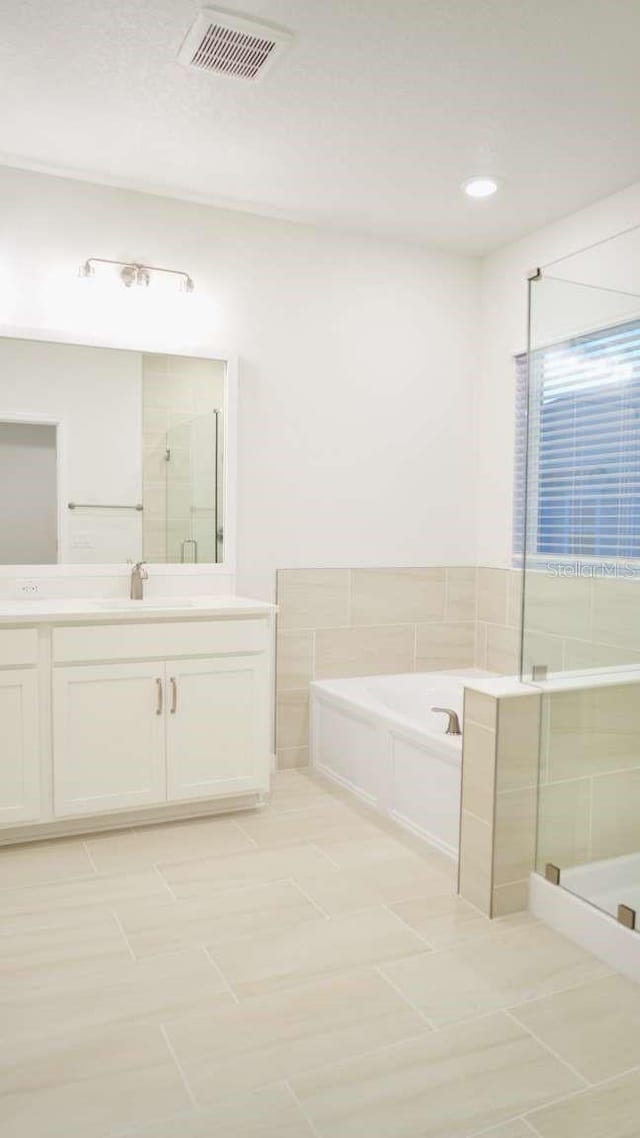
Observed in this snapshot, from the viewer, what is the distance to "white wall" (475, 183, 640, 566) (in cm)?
353

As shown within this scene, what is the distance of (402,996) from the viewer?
→ 2.00 meters

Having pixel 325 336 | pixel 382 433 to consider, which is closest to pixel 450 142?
pixel 325 336

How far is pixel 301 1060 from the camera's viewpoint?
1750 millimetres

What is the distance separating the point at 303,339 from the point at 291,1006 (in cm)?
285

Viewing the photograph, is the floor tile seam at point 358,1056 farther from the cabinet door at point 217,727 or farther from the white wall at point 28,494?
the white wall at point 28,494

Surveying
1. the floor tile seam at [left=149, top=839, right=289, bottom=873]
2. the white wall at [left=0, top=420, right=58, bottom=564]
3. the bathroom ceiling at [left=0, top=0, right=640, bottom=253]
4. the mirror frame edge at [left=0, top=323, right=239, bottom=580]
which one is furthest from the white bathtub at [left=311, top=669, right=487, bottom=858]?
the bathroom ceiling at [left=0, top=0, right=640, bottom=253]

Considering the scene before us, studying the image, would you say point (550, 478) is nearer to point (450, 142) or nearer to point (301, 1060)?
point (450, 142)

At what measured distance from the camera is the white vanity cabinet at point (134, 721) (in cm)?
285

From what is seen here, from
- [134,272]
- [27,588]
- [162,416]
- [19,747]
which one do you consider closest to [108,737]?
[19,747]

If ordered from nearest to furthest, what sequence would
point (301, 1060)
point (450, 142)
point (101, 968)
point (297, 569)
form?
1. point (301, 1060)
2. point (101, 968)
3. point (450, 142)
4. point (297, 569)

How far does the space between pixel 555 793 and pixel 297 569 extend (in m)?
1.78

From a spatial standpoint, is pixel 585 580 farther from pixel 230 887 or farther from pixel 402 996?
pixel 230 887

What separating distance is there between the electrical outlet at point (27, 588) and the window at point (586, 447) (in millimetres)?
2007

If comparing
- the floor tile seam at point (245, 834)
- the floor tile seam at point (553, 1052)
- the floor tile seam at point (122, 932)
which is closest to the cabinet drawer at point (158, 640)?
the floor tile seam at point (245, 834)
